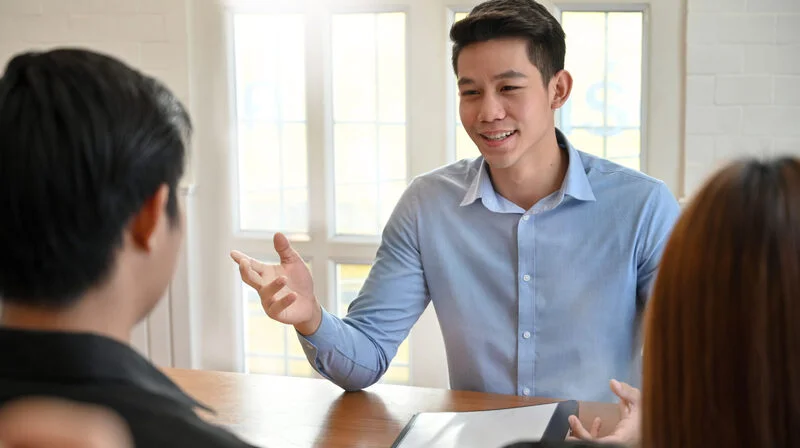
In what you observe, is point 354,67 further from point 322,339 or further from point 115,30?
point 322,339

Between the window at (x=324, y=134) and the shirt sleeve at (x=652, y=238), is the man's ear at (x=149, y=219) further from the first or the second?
the window at (x=324, y=134)

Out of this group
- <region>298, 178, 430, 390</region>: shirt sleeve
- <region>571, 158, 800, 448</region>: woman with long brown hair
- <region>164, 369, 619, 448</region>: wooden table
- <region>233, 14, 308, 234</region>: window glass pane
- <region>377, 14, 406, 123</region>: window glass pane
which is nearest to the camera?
<region>571, 158, 800, 448</region>: woman with long brown hair

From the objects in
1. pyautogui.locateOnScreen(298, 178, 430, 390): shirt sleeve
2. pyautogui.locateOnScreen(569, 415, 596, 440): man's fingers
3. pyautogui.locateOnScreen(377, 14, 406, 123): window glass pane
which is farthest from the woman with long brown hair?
pyautogui.locateOnScreen(377, 14, 406, 123): window glass pane

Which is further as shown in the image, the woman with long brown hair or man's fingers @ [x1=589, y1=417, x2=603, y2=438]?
man's fingers @ [x1=589, y1=417, x2=603, y2=438]

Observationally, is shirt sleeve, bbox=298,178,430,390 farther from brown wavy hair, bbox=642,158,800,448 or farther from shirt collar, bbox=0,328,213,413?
brown wavy hair, bbox=642,158,800,448

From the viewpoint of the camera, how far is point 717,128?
10.3 feet

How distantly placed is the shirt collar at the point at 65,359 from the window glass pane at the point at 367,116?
263cm

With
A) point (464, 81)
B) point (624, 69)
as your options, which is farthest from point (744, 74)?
point (464, 81)

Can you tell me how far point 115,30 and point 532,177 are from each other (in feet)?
6.66

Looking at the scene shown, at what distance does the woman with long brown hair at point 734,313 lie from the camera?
2.36 ft

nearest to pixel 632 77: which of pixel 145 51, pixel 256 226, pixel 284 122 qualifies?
pixel 284 122

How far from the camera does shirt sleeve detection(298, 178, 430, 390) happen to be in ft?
6.03

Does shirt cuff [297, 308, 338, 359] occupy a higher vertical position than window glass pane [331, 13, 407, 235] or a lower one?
lower

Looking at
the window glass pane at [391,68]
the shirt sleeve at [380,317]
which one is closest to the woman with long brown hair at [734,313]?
the shirt sleeve at [380,317]
